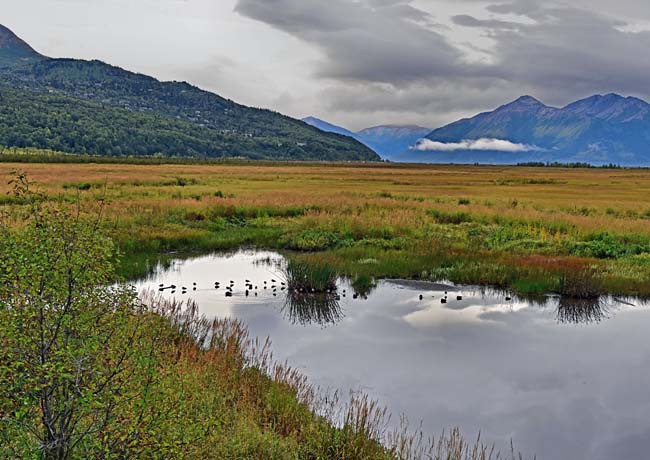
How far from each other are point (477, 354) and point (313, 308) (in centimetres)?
579

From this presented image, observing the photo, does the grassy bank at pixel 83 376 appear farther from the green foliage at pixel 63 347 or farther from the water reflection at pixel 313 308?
the water reflection at pixel 313 308

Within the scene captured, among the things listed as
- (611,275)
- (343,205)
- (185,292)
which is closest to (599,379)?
(611,275)

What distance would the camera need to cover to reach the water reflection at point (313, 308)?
1659 centimetres

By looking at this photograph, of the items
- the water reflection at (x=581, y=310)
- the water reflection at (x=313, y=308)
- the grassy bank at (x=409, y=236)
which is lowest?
the water reflection at (x=313, y=308)

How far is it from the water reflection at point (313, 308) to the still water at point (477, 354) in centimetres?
5

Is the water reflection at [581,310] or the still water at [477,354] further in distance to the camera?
the water reflection at [581,310]

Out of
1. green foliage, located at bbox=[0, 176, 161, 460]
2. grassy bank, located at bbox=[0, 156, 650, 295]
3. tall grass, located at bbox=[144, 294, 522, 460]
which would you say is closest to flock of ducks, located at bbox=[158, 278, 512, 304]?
grassy bank, located at bbox=[0, 156, 650, 295]

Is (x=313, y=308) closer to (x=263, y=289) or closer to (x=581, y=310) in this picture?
(x=263, y=289)

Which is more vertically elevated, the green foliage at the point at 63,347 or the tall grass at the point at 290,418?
the green foliage at the point at 63,347

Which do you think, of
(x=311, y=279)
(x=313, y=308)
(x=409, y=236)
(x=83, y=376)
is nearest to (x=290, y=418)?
(x=83, y=376)

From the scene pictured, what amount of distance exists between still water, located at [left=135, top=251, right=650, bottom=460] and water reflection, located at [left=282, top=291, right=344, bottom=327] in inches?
2.0

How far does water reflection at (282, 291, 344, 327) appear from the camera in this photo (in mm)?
16594

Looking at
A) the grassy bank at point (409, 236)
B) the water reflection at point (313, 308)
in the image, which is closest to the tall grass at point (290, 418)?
the water reflection at point (313, 308)

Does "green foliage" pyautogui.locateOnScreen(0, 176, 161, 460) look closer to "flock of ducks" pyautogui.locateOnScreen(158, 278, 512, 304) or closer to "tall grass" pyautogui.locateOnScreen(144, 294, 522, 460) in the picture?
"tall grass" pyautogui.locateOnScreen(144, 294, 522, 460)
